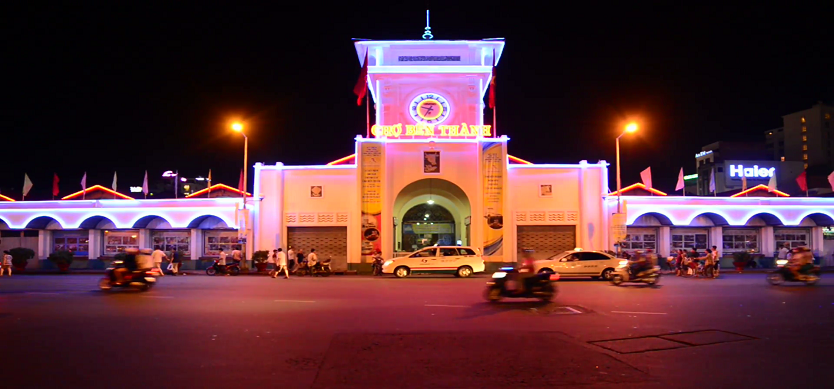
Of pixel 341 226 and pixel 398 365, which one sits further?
pixel 341 226

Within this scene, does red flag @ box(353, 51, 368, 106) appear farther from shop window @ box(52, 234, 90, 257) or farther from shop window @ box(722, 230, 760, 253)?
shop window @ box(722, 230, 760, 253)

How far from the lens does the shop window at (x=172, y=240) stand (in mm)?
35625

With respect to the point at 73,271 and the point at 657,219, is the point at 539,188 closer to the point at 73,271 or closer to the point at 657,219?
the point at 657,219

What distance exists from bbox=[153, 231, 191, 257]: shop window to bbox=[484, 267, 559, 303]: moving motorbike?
25.1 m

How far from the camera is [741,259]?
33.2 metres

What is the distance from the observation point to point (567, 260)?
85.5 ft

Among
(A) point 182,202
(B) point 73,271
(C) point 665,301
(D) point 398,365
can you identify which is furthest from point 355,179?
(D) point 398,365

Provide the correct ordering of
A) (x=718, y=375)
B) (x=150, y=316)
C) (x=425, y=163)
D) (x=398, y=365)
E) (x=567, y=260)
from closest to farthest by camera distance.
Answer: (x=718, y=375) → (x=398, y=365) → (x=150, y=316) → (x=567, y=260) → (x=425, y=163)

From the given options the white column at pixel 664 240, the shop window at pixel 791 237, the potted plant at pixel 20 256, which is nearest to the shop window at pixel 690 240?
the white column at pixel 664 240

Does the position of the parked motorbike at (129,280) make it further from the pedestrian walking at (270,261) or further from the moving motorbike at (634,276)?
the moving motorbike at (634,276)

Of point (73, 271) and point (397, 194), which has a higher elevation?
point (397, 194)

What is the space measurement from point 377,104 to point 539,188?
34.5ft

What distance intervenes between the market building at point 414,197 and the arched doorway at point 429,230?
247cm

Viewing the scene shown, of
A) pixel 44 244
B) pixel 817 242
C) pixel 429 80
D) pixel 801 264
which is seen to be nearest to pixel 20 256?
pixel 44 244
